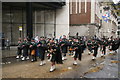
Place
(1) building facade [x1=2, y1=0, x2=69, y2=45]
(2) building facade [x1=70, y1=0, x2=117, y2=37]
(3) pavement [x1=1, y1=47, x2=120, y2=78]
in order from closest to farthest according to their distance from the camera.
Answer: (3) pavement [x1=1, y1=47, x2=120, y2=78]
(1) building facade [x1=2, y1=0, x2=69, y2=45]
(2) building facade [x1=70, y1=0, x2=117, y2=37]

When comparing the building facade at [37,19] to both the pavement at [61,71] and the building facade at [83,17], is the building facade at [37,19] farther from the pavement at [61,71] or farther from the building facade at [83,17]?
the pavement at [61,71]

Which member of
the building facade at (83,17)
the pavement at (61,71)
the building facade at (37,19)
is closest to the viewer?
the pavement at (61,71)

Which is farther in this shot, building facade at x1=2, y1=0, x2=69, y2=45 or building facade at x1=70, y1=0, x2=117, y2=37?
building facade at x1=70, y1=0, x2=117, y2=37

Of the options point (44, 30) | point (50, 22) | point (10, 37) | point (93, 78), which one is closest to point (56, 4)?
point (50, 22)

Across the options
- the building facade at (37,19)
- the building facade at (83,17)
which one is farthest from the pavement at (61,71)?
the building facade at (83,17)

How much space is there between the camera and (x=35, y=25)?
23625 mm

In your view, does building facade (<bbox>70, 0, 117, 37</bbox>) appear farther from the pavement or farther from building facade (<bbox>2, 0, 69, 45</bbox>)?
the pavement

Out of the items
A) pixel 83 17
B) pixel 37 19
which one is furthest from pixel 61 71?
pixel 83 17

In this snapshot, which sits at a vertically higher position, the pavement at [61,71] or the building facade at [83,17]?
the building facade at [83,17]

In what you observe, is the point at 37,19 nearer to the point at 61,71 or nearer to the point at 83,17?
the point at 83,17

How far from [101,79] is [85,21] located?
1027 inches

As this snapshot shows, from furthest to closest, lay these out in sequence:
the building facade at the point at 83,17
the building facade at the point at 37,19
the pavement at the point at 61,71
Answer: the building facade at the point at 83,17, the building facade at the point at 37,19, the pavement at the point at 61,71

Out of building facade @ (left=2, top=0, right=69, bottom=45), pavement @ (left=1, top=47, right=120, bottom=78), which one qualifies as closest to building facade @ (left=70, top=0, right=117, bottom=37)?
building facade @ (left=2, top=0, right=69, bottom=45)

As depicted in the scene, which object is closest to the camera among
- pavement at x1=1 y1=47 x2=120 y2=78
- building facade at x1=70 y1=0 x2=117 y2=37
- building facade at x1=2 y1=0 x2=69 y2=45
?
pavement at x1=1 y1=47 x2=120 y2=78
